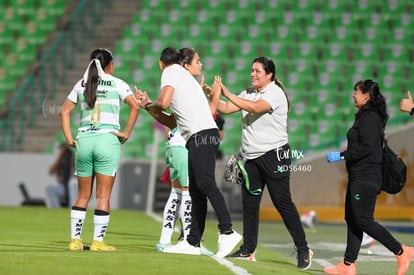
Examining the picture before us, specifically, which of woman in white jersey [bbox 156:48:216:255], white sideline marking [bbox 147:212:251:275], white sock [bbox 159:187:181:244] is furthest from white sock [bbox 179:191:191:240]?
white sideline marking [bbox 147:212:251:275]

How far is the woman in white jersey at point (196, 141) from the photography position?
1020cm

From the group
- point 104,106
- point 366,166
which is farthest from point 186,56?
point 366,166

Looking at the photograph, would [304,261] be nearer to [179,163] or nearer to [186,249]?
[186,249]

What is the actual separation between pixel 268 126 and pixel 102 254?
198cm

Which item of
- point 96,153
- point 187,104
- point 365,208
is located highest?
point 187,104

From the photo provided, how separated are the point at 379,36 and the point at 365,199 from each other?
739 inches

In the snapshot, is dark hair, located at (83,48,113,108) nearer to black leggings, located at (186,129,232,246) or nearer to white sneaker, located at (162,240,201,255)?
black leggings, located at (186,129,232,246)

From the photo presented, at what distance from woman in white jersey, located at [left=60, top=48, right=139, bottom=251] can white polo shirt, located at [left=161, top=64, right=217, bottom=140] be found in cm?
53

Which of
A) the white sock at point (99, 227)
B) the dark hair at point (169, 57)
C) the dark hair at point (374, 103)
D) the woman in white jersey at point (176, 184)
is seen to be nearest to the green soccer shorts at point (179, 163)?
the woman in white jersey at point (176, 184)

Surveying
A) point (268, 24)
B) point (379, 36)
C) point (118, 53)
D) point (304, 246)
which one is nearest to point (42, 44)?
point (118, 53)

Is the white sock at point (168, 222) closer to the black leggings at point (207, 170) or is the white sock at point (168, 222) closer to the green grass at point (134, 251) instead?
the green grass at point (134, 251)

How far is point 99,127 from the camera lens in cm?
1072

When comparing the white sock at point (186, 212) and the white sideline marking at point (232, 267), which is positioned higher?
the white sock at point (186, 212)

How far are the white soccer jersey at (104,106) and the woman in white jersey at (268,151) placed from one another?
1.00m
